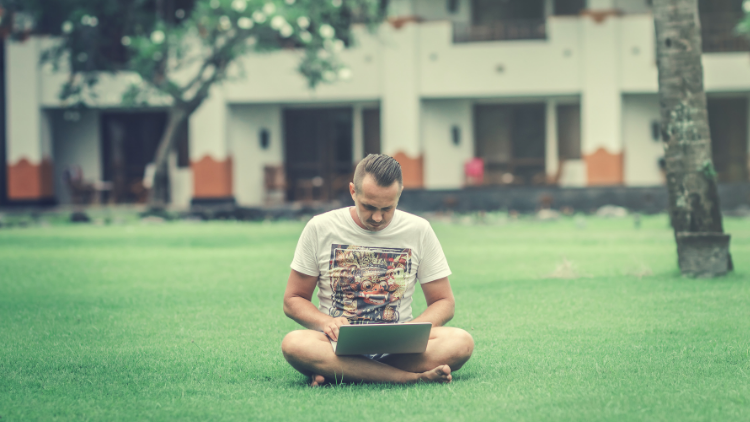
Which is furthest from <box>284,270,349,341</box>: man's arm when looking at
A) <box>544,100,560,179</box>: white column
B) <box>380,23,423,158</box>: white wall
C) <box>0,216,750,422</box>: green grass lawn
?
<box>544,100,560,179</box>: white column

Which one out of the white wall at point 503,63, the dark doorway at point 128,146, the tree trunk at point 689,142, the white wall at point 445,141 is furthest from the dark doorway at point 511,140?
the tree trunk at point 689,142

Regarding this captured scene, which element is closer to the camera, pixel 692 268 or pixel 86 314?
pixel 86 314

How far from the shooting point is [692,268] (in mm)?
9445

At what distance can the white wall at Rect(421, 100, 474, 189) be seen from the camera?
90.2 feet

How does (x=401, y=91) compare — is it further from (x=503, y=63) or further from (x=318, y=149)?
(x=318, y=149)

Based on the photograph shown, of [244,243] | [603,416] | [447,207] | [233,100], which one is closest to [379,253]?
[603,416]

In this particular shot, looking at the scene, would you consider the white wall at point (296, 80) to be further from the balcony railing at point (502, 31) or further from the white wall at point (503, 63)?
the balcony railing at point (502, 31)

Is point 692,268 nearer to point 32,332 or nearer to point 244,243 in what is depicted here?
point 32,332

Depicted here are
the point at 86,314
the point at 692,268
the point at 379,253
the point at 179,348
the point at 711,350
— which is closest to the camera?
the point at 379,253

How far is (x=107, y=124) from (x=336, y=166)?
7.85 meters

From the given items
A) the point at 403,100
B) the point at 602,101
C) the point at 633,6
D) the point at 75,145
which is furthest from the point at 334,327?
the point at 75,145

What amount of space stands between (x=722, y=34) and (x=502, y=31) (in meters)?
6.36

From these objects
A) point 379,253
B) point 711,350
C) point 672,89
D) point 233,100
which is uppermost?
point 233,100

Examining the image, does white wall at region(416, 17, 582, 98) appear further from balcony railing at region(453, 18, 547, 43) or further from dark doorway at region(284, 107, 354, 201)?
dark doorway at region(284, 107, 354, 201)
